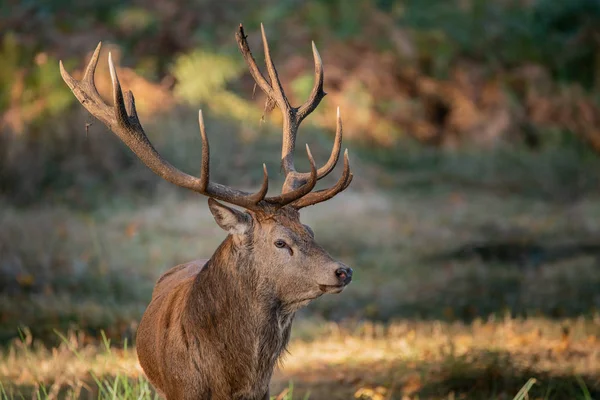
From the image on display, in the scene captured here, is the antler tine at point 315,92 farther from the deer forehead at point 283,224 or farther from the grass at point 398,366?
the grass at point 398,366

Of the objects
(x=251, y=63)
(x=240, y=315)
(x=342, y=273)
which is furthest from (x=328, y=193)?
(x=251, y=63)

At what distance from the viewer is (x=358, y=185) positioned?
19031 mm

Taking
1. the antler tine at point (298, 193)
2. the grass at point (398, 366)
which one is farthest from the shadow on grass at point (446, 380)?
the antler tine at point (298, 193)

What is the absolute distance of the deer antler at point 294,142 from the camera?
202 inches

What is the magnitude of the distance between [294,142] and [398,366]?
3028mm

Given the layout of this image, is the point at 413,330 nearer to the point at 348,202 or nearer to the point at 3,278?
the point at 3,278

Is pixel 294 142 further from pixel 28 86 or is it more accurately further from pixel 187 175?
pixel 28 86

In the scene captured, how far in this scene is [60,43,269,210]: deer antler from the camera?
200 inches

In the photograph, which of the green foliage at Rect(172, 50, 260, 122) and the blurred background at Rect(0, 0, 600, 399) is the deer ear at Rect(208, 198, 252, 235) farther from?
the green foliage at Rect(172, 50, 260, 122)

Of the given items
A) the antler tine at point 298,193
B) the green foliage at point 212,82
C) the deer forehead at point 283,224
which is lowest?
the deer forehead at point 283,224

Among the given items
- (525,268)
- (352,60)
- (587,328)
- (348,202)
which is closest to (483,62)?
(352,60)

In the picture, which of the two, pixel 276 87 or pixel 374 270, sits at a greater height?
pixel 276 87

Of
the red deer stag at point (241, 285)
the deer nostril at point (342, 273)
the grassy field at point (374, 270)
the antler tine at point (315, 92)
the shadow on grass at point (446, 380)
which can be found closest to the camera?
the deer nostril at point (342, 273)

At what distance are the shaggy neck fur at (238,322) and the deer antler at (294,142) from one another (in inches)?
15.1
